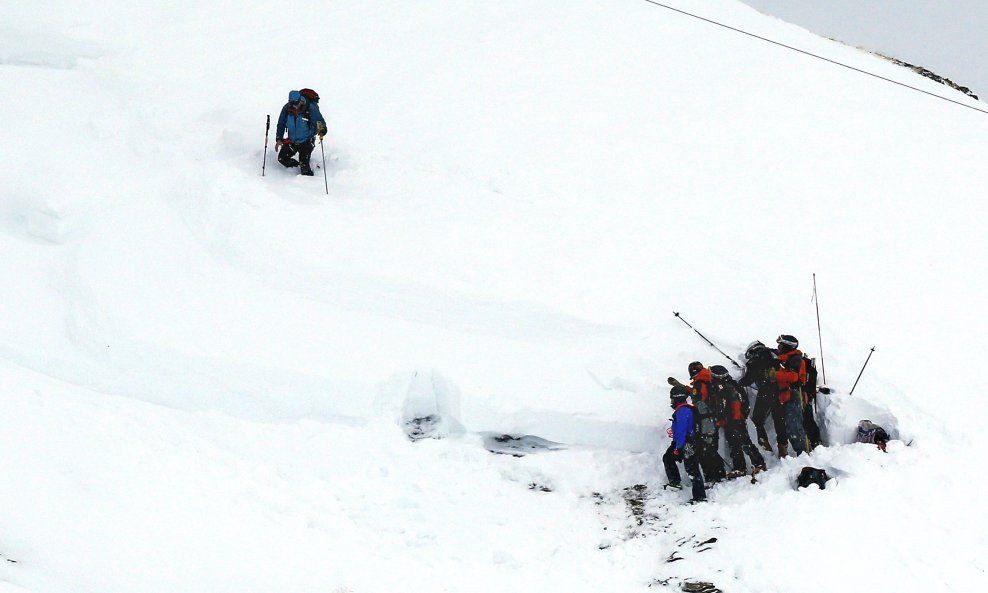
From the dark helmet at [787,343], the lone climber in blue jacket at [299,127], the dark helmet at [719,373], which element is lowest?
the dark helmet at [719,373]

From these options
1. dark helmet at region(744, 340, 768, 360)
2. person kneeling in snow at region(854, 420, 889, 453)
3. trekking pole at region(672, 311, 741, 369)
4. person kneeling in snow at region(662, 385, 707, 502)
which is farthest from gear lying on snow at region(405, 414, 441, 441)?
person kneeling in snow at region(854, 420, 889, 453)

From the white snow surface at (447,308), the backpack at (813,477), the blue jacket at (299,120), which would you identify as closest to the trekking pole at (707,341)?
the white snow surface at (447,308)

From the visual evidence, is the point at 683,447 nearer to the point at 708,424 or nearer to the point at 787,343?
the point at 708,424

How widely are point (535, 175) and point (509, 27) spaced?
6562 mm

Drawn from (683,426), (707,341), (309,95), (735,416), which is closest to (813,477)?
(735,416)

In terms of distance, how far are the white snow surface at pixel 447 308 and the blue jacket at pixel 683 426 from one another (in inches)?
28.2

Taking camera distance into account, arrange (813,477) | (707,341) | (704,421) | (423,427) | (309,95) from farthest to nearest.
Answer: (309,95), (707,341), (423,427), (704,421), (813,477)

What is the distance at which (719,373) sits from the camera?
9805mm

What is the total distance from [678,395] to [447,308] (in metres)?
3.52

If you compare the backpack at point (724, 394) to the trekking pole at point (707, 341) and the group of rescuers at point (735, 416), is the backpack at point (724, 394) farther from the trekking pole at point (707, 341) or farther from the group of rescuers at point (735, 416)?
the trekking pole at point (707, 341)

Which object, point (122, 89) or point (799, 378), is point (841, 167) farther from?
point (122, 89)

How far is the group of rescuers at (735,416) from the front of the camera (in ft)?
30.8

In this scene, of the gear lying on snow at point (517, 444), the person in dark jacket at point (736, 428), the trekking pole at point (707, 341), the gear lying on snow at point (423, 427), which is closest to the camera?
the person in dark jacket at point (736, 428)

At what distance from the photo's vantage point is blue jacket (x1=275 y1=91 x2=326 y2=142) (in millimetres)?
13008
